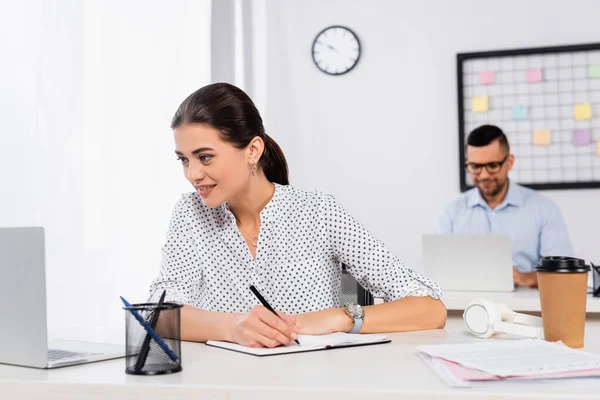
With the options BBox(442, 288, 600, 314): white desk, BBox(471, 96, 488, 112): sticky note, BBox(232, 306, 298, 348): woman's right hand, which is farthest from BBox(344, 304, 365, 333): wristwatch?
BBox(471, 96, 488, 112): sticky note

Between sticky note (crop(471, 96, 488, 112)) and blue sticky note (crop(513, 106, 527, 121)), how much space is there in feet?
0.53

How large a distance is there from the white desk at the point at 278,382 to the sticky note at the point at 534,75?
302 cm

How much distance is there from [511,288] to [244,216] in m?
1.26

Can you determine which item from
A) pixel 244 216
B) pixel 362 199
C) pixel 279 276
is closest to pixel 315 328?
pixel 279 276

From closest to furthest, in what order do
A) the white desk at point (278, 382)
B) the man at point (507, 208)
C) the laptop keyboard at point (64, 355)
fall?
1. the white desk at point (278, 382)
2. the laptop keyboard at point (64, 355)
3. the man at point (507, 208)

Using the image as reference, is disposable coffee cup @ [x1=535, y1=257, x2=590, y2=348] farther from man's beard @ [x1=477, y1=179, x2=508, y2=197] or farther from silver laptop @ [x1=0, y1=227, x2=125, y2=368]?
man's beard @ [x1=477, y1=179, x2=508, y2=197]

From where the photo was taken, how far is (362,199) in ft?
13.6

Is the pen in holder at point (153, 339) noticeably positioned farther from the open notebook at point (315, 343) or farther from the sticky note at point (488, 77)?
the sticky note at point (488, 77)

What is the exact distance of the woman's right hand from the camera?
1303mm

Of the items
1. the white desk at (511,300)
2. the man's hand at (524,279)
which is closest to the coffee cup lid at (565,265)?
the white desk at (511,300)

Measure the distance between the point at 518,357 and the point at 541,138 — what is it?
9.87 feet

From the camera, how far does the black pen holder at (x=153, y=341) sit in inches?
42.4

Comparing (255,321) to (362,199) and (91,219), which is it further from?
(362,199)

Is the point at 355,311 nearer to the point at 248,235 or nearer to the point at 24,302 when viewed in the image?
the point at 248,235
